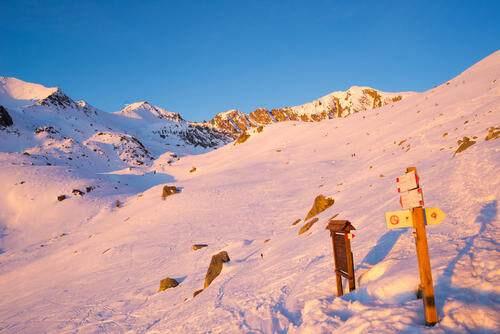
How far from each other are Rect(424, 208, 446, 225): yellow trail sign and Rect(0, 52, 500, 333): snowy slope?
1778 mm

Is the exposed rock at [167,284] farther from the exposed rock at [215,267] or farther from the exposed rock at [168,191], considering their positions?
the exposed rock at [168,191]

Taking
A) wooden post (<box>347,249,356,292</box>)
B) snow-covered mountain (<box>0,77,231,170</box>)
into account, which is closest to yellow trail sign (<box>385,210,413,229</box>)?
wooden post (<box>347,249,356,292</box>)

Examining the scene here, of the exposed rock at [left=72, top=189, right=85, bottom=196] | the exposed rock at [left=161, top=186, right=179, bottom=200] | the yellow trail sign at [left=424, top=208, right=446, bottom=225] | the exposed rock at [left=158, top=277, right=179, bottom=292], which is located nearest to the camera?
the yellow trail sign at [left=424, top=208, right=446, bottom=225]

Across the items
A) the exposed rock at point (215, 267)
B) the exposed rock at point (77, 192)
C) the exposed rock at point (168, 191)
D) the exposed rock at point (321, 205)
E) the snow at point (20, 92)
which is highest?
the snow at point (20, 92)

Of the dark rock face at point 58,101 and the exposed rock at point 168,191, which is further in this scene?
the dark rock face at point 58,101

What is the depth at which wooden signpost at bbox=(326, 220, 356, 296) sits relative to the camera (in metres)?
8.64

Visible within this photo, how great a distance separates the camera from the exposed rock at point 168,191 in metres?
37.8

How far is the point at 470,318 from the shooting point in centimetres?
589

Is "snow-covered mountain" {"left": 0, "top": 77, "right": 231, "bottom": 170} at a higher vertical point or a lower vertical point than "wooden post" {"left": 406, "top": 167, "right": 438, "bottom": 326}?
higher

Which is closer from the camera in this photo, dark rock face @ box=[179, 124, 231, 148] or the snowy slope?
the snowy slope

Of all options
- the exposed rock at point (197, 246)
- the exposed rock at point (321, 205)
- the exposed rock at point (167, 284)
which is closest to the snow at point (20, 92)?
the exposed rock at point (197, 246)

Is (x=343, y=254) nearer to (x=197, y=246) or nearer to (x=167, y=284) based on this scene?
(x=167, y=284)

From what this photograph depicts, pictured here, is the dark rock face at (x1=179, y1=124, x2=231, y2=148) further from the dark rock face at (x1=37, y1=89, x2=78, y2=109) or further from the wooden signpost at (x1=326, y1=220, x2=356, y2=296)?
the wooden signpost at (x1=326, y1=220, x2=356, y2=296)

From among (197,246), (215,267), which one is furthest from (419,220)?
(197,246)
